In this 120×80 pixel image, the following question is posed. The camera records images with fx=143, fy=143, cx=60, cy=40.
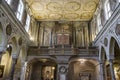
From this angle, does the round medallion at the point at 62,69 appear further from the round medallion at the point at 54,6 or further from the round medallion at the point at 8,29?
the round medallion at the point at 54,6

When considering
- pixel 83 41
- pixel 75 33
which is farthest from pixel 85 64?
pixel 75 33

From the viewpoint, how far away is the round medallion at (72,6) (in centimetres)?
1358

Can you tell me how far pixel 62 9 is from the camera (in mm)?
14633

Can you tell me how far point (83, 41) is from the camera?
52.7 feet

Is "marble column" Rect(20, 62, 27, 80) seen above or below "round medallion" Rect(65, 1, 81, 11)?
below

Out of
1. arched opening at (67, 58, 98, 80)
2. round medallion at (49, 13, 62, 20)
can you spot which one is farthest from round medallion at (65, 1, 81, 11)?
arched opening at (67, 58, 98, 80)

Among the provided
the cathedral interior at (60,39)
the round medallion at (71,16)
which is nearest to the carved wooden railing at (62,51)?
the cathedral interior at (60,39)

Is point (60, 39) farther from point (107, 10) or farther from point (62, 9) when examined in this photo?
point (107, 10)

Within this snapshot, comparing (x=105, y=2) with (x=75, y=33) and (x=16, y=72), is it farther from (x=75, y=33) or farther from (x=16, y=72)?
(x=16, y=72)

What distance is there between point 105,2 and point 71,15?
4.82m

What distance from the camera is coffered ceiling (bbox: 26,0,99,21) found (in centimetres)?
1348

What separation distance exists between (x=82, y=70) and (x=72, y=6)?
6557 mm

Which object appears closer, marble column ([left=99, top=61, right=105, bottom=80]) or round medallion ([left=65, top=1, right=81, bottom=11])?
marble column ([left=99, top=61, right=105, bottom=80])

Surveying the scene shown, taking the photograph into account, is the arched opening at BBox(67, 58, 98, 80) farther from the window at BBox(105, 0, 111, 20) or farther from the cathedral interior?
the window at BBox(105, 0, 111, 20)
